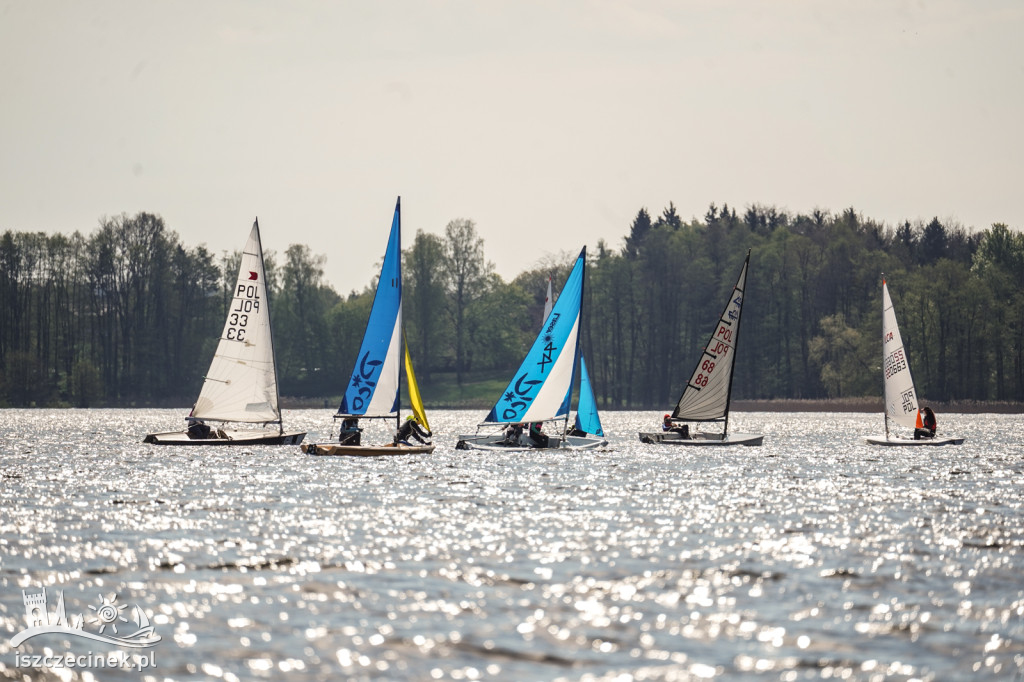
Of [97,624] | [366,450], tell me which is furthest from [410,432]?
[97,624]

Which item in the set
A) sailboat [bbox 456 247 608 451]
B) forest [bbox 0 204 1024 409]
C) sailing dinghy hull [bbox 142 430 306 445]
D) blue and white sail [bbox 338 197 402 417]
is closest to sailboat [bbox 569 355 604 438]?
sailboat [bbox 456 247 608 451]

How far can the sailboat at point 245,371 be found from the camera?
5362 centimetres

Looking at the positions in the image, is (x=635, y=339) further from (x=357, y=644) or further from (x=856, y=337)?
(x=357, y=644)

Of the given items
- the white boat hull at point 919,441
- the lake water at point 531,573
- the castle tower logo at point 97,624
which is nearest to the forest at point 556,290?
the white boat hull at point 919,441

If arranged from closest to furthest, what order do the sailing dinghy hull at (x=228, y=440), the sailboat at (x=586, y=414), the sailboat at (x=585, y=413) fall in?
1. the sailing dinghy hull at (x=228, y=440)
2. the sailboat at (x=585, y=413)
3. the sailboat at (x=586, y=414)

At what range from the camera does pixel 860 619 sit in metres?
16.2

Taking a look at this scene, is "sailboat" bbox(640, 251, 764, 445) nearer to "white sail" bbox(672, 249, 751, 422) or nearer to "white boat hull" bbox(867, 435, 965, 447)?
"white sail" bbox(672, 249, 751, 422)

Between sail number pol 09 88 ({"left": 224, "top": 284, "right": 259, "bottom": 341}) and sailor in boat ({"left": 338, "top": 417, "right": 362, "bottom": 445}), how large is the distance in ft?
23.5

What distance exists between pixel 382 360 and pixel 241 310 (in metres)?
8.00

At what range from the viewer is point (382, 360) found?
165ft

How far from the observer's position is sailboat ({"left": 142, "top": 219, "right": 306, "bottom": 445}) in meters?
53.6

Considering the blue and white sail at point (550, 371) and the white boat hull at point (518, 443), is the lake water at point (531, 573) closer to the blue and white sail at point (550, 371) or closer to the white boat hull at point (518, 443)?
the white boat hull at point (518, 443)

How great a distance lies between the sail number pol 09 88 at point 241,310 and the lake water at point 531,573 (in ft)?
41.4

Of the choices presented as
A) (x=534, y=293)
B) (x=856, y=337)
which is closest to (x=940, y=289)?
(x=856, y=337)
